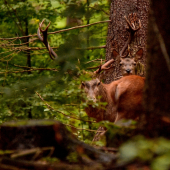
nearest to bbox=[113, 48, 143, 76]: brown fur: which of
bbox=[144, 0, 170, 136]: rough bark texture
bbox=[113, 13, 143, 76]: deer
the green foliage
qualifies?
bbox=[113, 13, 143, 76]: deer

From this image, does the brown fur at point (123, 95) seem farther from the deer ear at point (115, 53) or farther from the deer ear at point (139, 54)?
the deer ear at point (139, 54)

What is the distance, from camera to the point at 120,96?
19.6 feet

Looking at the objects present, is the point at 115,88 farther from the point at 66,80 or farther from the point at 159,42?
the point at 159,42

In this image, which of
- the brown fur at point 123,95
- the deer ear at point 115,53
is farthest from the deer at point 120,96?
the deer ear at point 115,53

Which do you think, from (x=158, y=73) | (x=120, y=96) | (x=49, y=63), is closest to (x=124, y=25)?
(x=120, y=96)

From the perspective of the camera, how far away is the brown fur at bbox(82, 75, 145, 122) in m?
5.80

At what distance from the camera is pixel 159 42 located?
9.35ft

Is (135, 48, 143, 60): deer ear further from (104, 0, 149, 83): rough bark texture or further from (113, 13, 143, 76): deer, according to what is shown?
(104, 0, 149, 83): rough bark texture

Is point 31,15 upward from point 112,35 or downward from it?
upward

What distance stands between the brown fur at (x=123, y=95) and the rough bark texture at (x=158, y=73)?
8.98 ft

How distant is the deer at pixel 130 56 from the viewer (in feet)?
23.0

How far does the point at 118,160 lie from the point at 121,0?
533 cm

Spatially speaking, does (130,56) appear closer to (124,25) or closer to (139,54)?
(139,54)

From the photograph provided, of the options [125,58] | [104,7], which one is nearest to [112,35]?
[125,58]
